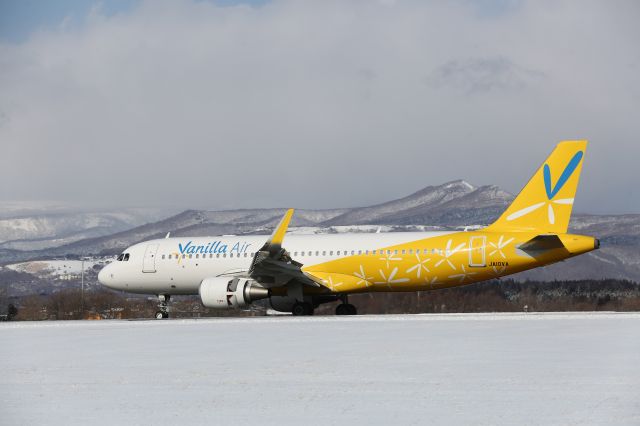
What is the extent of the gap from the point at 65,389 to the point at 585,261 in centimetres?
14978

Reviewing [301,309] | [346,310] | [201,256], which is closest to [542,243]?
[346,310]

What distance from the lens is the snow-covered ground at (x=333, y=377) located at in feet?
39.8

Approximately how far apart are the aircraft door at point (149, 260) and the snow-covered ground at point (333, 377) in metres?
15.8

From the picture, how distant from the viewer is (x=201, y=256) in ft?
136

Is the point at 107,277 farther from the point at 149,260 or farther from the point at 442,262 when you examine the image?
the point at 442,262

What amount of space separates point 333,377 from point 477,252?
836 inches

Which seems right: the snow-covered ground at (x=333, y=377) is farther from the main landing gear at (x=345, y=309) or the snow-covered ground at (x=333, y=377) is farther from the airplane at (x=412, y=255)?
the main landing gear at (x=345, y=309)

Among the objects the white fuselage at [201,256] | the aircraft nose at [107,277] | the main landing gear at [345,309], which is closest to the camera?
the white fuselage at [201,256]

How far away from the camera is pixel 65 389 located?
1477cm

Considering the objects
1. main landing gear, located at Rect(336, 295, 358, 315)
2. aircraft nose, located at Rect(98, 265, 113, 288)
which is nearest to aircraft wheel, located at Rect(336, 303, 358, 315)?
main landing gear, located at Rect(336, 295, 358, 315)

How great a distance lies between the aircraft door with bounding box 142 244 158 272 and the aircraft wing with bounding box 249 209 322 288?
639 centimetres

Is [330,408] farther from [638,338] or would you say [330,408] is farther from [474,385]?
[638,338]

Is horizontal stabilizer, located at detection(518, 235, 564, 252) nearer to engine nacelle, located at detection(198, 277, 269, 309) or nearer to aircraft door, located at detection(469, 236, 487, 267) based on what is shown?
aircraft door, located at detection(469, 236, 487, 267)

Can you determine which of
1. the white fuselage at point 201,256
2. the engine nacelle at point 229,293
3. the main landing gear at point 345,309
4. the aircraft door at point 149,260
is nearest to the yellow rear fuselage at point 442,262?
the white fuselage at point 201,256
